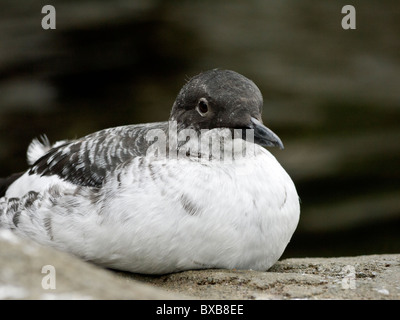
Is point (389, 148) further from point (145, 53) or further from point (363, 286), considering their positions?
point (363, 286)

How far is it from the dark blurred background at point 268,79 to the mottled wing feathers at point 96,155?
383 centimetres

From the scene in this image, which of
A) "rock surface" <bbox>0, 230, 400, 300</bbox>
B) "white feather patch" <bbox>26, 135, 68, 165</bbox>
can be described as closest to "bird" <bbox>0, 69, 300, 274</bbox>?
"rock surface" <bbox>0, 230, 400, 300</bbox>

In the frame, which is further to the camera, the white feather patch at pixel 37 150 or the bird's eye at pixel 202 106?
the white feather patch at pixel 37 150

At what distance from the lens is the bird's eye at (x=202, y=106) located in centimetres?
507

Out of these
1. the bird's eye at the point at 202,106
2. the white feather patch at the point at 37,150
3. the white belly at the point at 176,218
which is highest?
the bird's eye at the point at 202,106

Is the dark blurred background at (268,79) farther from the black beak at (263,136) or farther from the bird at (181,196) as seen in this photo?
the black beak at (263,136)

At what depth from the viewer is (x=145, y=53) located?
9703 millimetres

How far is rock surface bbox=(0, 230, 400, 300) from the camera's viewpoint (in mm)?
3555

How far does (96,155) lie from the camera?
17.3 feet

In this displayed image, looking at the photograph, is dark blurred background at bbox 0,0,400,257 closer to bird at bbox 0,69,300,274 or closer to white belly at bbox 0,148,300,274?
bird at bbox 0,69,300,274

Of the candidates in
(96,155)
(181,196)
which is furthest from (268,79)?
(181,196)

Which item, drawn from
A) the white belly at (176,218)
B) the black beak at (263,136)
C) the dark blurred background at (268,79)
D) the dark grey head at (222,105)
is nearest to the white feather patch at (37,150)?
the white belly at (176,218)

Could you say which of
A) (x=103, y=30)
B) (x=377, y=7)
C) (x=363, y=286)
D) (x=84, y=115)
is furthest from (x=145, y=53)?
(x=363, y=286)
